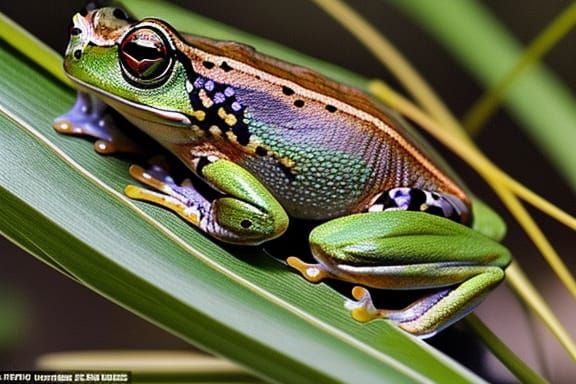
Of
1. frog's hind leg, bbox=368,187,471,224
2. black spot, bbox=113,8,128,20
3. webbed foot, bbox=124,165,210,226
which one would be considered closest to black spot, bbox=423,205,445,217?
frog's hind leg, bbox=368,187,471,224

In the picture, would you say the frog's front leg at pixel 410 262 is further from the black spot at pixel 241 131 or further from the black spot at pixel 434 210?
the black spot at pixel 241 131

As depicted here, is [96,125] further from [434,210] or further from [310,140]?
[434,210]

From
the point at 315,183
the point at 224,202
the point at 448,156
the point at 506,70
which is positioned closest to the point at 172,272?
the point at 224,202

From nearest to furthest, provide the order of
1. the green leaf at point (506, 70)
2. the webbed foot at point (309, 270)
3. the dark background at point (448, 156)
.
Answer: the webbed foot at point (309, 270) < the green leaf at point (506, 70) < the dark background at point (448, 156)

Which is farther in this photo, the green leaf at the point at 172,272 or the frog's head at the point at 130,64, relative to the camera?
the frog's head at the point at 130,64

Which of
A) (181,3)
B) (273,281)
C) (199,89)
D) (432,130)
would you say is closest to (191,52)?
(199,89)

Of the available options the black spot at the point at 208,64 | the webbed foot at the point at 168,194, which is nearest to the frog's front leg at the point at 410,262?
the webbed foot at the point at 168,194

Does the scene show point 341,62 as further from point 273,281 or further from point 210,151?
point 273,281
